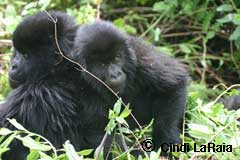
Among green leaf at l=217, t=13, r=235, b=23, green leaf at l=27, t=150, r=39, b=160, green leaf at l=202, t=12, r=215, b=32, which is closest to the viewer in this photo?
green leaf at l=27, t=150, r=39, b=160

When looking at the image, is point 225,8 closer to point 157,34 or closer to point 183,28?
point 157,34

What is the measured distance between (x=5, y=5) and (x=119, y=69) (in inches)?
84.4

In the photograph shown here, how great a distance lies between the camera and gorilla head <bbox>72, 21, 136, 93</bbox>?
3.97 metres

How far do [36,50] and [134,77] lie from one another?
618 mm

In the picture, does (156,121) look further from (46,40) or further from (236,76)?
(236,76)

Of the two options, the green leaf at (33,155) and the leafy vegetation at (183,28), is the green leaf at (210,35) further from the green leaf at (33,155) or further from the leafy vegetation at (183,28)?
the green leaf at (33,155)

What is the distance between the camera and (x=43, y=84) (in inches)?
158

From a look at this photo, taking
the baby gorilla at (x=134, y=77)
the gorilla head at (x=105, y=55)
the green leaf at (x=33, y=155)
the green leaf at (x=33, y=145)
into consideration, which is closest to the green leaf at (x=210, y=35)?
the baby gorilla at (x=134, y=77)

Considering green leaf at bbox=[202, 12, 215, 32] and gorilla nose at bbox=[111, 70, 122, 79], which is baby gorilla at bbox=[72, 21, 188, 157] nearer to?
gorilla nose at bbox=[111, 70, 122, 79]

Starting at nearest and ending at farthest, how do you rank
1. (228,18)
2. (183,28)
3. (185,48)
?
(228,18)
(185,48)
(183,28)

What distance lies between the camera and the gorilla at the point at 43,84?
3895 millimetres

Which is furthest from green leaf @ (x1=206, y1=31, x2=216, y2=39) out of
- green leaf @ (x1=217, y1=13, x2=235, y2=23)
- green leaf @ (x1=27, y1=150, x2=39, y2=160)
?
green leaf @ (x1=27, y1=150, x2=39, y2=160)

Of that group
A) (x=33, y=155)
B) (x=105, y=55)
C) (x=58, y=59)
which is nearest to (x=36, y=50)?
(x=58, y=59)

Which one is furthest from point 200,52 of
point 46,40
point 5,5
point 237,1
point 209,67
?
point 46,40
